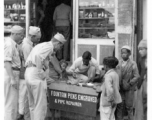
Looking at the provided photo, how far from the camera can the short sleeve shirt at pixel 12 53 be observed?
262 inches

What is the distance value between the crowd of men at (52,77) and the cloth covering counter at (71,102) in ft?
0.65

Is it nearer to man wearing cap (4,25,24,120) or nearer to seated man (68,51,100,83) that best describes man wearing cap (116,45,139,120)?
seated man (68,51,100,83)

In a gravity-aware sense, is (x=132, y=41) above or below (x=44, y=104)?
above

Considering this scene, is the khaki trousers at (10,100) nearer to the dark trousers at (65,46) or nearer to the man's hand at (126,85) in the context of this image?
the man's hand at (126,85)

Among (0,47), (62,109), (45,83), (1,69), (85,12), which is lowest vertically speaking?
(62,109)

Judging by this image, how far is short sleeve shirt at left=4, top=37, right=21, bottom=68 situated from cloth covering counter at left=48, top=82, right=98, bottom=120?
820 mm

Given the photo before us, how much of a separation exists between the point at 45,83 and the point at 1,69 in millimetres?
1524

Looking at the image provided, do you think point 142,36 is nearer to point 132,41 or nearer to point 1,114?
point 132,41

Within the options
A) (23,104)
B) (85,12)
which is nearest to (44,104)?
(23,104)

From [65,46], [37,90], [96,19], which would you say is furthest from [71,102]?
[65,46]

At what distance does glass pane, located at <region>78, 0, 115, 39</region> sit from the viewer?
878 cm

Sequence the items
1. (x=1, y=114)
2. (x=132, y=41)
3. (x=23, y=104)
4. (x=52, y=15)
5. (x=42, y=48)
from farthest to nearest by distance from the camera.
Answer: (x=52, y=15), (x=132, y=41), (x=23, y=104), (x=42, y=48), (x=1, y=114)

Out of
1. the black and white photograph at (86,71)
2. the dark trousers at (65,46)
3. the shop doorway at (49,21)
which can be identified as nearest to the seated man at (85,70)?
the black and white photograph at (86,71)

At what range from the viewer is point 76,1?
359 inches
